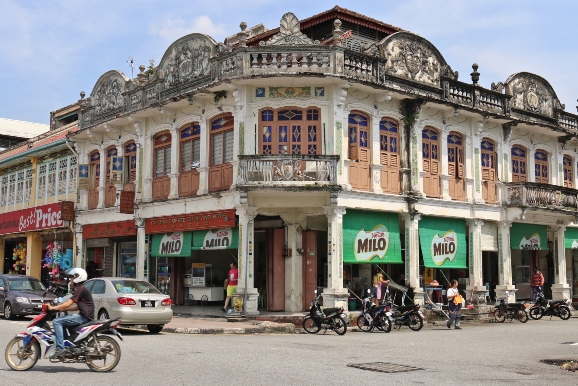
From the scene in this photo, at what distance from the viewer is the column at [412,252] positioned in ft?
72.2

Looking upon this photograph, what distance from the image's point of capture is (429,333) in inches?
706

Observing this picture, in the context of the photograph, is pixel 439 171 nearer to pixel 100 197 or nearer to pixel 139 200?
pixel 139 200

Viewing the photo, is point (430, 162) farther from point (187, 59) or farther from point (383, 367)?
point (383, 367)

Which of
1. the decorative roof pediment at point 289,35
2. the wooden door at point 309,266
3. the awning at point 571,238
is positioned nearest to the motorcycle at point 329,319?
the wooden door at point 309,266

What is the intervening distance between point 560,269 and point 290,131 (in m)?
13.3

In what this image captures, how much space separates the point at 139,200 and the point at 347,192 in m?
8.36

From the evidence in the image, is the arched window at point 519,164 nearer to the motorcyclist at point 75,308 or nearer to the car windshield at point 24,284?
the car windshield at point 24,284

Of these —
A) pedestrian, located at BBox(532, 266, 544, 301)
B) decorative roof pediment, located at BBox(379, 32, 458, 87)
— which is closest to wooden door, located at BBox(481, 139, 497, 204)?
decorative roof pediment, located at BBox(379, 32, 458, 87)

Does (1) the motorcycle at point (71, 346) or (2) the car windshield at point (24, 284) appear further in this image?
(2) the car windshield at point (24, 284)

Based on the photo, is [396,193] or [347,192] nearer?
[347,192]

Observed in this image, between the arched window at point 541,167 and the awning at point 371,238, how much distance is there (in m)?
8.38

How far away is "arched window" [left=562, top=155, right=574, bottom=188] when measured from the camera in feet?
93.7

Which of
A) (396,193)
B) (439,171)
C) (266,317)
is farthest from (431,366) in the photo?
(439,171)

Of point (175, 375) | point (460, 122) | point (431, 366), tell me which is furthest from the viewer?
point (460, 122)
